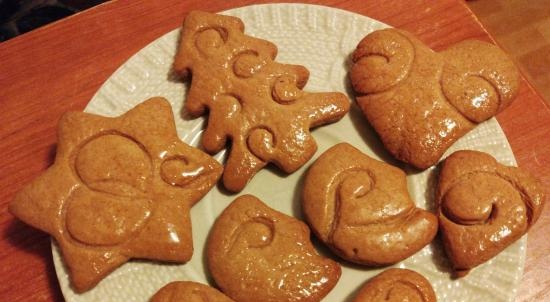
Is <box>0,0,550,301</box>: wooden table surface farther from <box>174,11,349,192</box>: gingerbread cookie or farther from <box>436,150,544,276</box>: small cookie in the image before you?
<box>174,11,349,192</box>: gingerbread cookie

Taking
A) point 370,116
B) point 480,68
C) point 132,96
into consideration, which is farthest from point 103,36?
point 480,68

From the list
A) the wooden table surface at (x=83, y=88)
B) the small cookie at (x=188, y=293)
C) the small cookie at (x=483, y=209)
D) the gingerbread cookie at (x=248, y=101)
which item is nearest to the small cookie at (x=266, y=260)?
the small cookie at (x=188, y=293)

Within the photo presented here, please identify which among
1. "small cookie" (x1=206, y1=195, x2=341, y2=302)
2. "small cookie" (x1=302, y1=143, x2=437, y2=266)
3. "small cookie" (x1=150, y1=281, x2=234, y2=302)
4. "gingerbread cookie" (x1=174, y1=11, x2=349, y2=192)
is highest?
"gingerbread cookie" (x1=174, y1=11, x2=349, y2=192)

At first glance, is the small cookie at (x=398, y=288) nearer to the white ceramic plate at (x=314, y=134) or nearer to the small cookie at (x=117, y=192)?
the white ceramic plate at (x=314, y=134)

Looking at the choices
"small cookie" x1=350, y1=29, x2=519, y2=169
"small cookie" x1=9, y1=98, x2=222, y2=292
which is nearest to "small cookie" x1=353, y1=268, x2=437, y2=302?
"small cookie" x1=350, y1=29, x2=519, y2=169

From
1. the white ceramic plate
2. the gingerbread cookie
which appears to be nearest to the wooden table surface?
the white ceramic plate

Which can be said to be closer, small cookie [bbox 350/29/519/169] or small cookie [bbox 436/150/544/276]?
small cookie [bbox 436/150/544/276]

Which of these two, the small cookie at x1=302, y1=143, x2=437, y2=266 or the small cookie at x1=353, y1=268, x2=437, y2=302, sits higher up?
the small cookie at x1=302, y1=143, x2=437, y2=266
